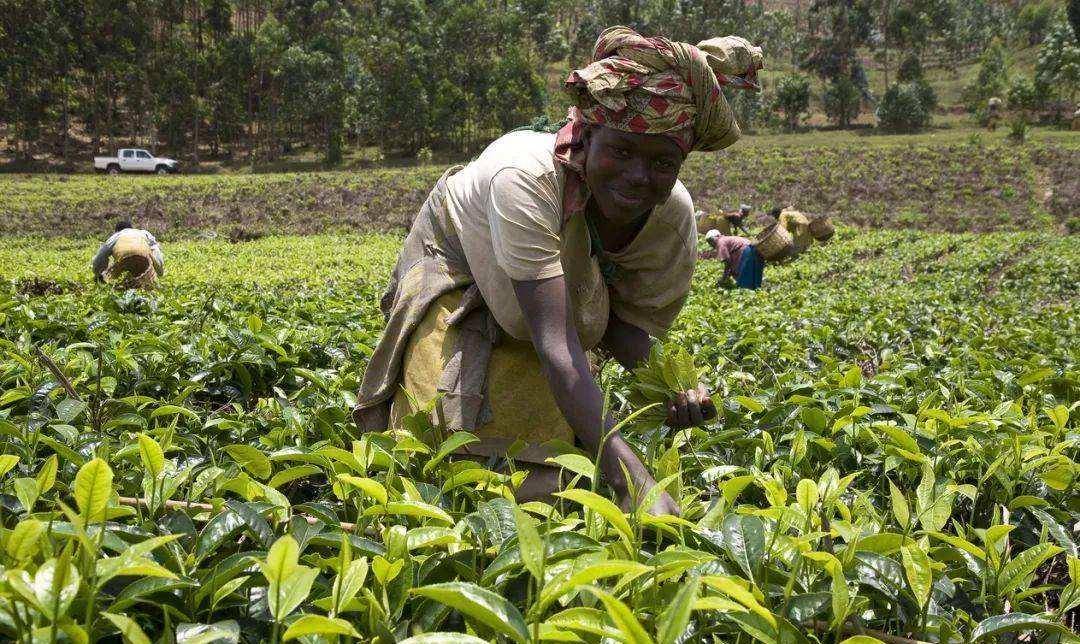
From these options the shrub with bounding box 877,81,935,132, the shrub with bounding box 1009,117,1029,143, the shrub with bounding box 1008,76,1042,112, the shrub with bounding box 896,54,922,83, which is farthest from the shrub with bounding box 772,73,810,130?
the shrub with bounding box 1009,117,1029,143

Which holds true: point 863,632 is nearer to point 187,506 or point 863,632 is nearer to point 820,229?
point 187,506

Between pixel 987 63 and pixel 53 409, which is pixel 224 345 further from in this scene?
pixel 987 63

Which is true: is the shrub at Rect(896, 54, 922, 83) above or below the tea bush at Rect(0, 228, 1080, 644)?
above

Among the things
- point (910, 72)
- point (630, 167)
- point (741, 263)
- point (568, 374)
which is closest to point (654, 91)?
point (630, 167)

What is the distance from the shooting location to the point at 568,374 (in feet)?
5.27

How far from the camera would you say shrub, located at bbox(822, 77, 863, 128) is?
40438mm

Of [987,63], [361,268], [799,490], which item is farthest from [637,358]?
[987,63]

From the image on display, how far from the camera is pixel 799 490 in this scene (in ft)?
3.80

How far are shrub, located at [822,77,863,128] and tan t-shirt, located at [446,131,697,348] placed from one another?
4279 centimetres

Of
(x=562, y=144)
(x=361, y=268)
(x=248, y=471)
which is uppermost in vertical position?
(x=562, y=144)

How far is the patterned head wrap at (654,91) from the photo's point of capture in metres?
1.63

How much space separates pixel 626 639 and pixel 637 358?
5.03ft

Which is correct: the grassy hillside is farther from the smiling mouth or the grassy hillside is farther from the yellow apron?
the smiling mouth

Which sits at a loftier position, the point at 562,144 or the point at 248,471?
the point at 562,144
